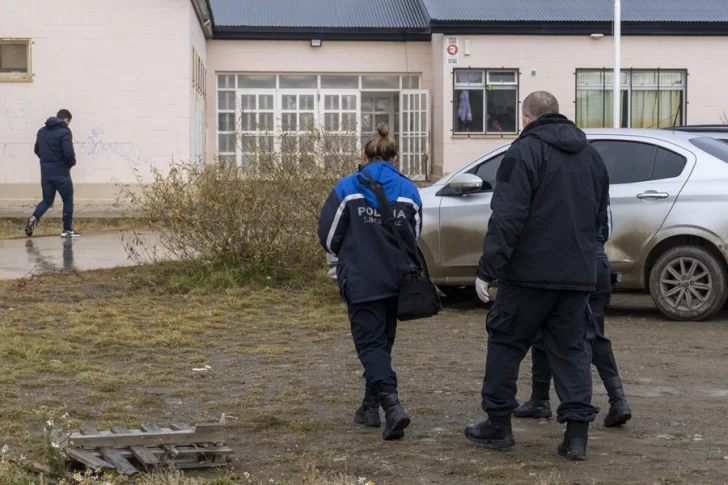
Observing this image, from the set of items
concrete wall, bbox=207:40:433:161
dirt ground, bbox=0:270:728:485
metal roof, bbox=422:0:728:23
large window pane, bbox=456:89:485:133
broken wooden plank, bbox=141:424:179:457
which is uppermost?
metal roof, bbox=422:0:728:23

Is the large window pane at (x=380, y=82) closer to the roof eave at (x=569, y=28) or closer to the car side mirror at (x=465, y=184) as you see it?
the roof eave at (x=569, y=28)

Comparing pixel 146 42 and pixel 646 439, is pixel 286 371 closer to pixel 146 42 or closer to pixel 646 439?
pixel 646 439

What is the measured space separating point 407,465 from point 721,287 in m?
5.23

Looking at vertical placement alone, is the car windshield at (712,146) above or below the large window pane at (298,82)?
below

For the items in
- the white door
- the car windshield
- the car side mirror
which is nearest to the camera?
the car windshield

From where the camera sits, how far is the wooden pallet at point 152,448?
523 cm

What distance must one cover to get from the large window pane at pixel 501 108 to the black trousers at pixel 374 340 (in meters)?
20.9

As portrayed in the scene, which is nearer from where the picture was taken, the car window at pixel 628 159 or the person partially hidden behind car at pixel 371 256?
the person partially hidden behind car at pixel 371 256

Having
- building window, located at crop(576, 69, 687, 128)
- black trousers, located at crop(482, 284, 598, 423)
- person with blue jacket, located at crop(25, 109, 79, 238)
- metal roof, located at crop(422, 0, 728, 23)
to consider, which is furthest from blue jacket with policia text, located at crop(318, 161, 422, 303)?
building window, located at crop(576, 69, 687, 128)

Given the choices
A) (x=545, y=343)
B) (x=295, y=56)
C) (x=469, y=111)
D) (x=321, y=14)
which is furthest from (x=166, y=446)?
(x=321, y=14)

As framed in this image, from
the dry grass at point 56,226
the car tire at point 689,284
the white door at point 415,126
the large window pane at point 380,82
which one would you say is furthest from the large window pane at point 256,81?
the car tire at point 689,284

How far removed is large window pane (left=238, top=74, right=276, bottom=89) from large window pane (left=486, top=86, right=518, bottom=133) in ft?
17.5

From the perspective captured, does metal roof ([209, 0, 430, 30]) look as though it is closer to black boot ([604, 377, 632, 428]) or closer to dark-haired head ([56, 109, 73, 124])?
dark-haired head ([56, 109, 73, 124])

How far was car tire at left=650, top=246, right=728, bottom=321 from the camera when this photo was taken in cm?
982
